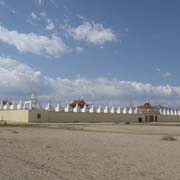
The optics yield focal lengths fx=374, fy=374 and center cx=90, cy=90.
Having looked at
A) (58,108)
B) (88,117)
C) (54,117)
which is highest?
(58,108)

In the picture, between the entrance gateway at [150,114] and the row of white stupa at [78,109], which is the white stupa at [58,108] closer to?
the row of white stupa at [78,109]

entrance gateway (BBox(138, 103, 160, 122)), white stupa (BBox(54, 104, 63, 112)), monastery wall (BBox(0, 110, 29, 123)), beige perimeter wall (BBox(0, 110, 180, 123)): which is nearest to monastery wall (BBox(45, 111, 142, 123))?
beige perimeter wall (BBox(0, 110, 180, 123))

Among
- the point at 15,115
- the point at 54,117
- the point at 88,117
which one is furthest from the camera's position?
the point at 88,117

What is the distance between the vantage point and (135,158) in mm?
16156

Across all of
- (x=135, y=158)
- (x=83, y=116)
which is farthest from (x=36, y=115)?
(x=135, y=158)

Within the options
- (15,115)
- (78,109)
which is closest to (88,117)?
(78,109)

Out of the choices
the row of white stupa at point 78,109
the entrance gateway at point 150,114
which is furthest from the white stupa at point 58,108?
the entrance gateway at point 150,114

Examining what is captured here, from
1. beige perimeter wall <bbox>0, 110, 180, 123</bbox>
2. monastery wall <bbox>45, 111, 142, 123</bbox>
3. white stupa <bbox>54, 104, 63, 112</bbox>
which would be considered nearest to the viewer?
beige perimeter wall <bbox>0, 110, 180, 123</bbox>

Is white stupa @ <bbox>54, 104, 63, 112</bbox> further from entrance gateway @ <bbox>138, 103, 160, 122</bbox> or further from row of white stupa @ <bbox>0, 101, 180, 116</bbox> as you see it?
entrance gateway @ <bbox>138, 103, 160, 122</bbox>

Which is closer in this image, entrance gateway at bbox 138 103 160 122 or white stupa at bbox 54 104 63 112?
white stupa at bbox 54 104 63 112

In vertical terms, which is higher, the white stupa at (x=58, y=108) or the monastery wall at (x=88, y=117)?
the white stupa at (x=58, y=108)

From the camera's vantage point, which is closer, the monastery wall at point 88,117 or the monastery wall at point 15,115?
the monastery wall at point 15,115

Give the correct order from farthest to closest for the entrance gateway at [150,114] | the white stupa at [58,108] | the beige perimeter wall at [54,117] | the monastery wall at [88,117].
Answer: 1. the entrance gateway at [150,114]
2. the white stupa at [58,108]
3. the monastery wall at [88,117]
4. the beige perimeter wall at [54,117]

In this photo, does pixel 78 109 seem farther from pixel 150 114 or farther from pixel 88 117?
pixel 150 114
